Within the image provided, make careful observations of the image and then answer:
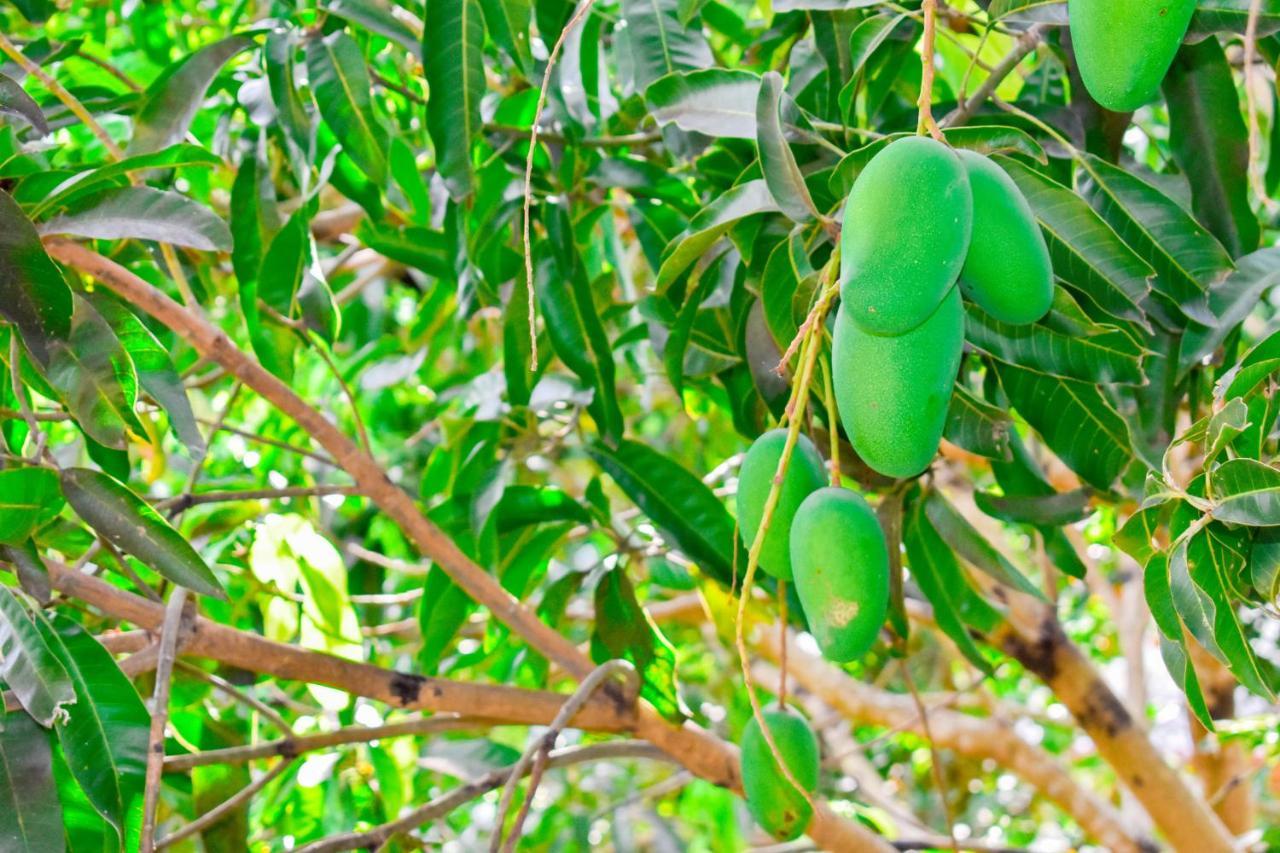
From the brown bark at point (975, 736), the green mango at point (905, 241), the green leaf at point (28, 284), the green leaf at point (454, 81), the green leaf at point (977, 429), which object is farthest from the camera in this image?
the brown bark at point (975, 736)

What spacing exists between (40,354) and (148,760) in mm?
338

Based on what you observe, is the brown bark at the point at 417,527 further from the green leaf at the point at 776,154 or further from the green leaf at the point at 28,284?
the green leaf at the point at 776,154

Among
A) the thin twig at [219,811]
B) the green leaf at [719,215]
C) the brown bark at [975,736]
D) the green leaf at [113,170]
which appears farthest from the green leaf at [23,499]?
the brown bark at [975,736]

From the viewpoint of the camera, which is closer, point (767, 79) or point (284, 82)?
point (767, 79)

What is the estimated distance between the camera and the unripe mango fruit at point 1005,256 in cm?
75

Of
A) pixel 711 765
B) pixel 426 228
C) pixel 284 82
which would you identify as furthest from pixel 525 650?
pixel 284 82

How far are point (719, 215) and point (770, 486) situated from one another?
24 centimetres

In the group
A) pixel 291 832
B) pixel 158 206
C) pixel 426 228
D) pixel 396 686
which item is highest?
pixel 158 206

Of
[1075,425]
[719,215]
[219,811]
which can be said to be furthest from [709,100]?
[219,811]

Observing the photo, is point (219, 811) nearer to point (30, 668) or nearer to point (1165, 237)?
point (30, 668)

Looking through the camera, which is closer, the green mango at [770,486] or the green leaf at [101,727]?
the green mango at [770,486]

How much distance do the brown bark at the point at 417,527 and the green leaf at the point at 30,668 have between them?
0.33 metres

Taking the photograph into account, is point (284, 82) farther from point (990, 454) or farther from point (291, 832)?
point (291, 832)

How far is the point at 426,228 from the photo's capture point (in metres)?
1.75
